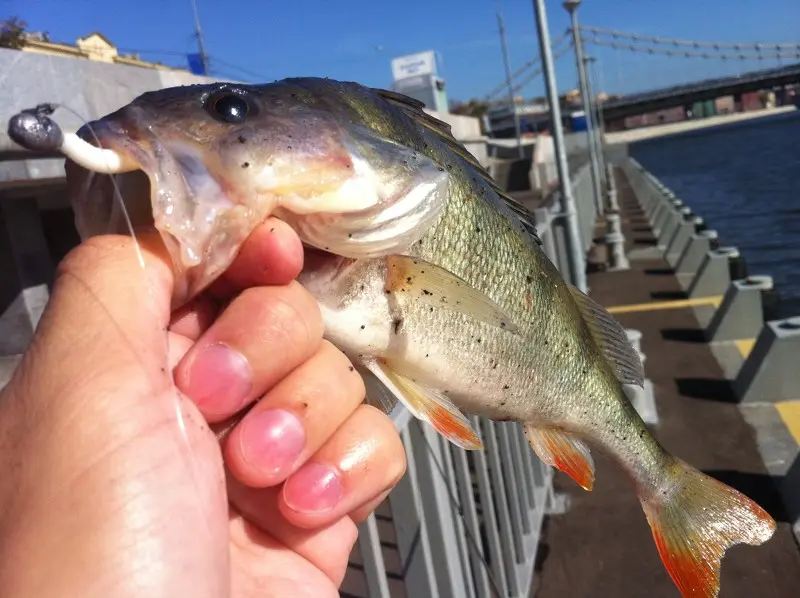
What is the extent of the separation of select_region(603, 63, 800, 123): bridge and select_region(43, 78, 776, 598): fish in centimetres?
7299

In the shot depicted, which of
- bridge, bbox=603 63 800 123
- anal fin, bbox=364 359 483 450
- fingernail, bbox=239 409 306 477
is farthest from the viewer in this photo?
bridge, bbox=603 63 800 123

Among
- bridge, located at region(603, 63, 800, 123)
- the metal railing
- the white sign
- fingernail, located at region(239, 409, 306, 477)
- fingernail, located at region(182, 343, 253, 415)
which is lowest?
the metal railing

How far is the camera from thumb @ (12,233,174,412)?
112 cm

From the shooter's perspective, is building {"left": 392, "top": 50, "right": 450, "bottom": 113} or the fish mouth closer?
the fish mouth

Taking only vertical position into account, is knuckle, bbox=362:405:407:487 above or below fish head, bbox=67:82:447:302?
below

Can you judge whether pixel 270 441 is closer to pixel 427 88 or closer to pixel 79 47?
pixel 79 47

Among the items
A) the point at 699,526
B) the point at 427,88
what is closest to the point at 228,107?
the point at 699,526

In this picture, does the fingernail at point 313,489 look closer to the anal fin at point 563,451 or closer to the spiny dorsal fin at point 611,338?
the anal fin at point 563,451

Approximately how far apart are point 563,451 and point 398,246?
1.08m

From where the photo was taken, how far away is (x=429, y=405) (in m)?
1.70

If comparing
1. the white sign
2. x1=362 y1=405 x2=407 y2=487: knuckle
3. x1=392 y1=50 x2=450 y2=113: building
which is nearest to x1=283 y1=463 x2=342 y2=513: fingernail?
x1=362 y1=405 x2=407 y2=487: knuckle

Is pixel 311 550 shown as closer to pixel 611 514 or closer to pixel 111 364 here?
pixel 111 364

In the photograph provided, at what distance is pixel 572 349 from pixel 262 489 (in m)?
1.10

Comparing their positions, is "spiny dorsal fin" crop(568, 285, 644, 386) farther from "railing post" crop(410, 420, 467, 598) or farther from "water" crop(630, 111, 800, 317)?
"water" crop(630, 111, 800, 317)
